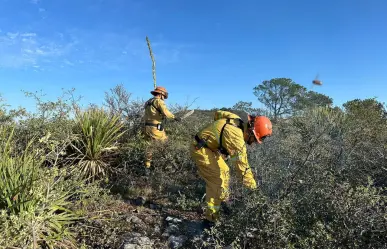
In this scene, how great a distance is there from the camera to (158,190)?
5.89 m

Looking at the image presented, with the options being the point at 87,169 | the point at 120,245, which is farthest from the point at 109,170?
the point at 120,245

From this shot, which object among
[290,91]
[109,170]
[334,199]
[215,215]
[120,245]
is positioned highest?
[290,91]

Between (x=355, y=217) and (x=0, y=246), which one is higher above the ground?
(x=355, y=217)

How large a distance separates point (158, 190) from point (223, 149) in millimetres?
2065

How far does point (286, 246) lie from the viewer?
297cm

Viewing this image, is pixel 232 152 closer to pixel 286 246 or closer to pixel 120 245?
pixel 286 246

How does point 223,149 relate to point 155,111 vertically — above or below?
below

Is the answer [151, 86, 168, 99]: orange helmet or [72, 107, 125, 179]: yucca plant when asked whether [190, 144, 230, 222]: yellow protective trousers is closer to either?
[72, 107, 125, 179]: yucca plant

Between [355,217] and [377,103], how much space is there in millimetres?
11276

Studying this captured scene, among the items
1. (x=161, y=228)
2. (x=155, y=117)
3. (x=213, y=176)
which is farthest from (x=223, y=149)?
(x=155, y=117)

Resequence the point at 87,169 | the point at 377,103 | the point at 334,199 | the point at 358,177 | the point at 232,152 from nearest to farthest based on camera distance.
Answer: the point at 334,199 → the point at 232,152 → the point at 358,177 → the point at 87,169 → the point at 377,103

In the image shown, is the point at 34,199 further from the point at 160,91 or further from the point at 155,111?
the point at 160,91

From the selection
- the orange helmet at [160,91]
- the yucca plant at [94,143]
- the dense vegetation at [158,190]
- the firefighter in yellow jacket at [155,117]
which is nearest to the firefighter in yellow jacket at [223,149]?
the dense vegetation at [158,190]

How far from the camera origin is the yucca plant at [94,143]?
Result: 5.98 m
